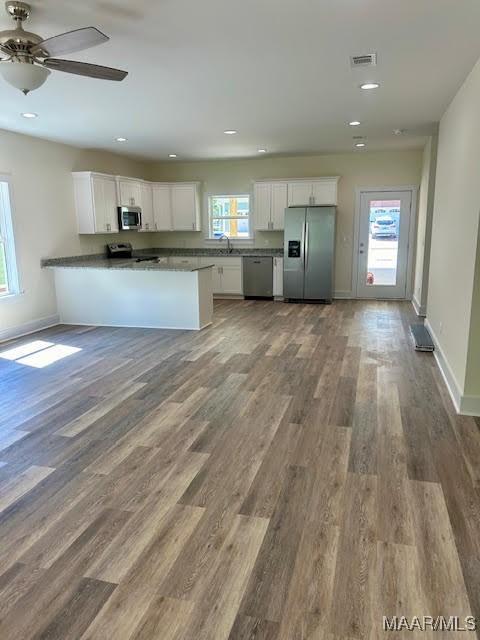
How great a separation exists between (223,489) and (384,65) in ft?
11.1

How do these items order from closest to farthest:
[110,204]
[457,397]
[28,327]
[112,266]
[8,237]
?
[457,397]
[8,237]
[28,327]
[112,266]
[110,204]

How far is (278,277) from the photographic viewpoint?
840 cm

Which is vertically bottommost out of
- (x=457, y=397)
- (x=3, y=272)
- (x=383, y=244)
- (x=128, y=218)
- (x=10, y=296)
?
(x=457, y=397)

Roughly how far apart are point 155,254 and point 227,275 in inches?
69.5

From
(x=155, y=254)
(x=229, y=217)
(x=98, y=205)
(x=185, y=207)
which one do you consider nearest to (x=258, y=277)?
(x=229, y=217)

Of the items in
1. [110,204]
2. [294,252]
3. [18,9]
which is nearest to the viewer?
[18,9]

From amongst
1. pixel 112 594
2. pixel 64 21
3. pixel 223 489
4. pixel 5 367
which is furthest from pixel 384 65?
pixel 5 367

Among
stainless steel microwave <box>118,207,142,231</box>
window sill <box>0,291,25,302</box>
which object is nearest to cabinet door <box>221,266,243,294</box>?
stainless steel microwave <box>118,207,142,231</box>

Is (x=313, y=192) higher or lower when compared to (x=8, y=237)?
higher

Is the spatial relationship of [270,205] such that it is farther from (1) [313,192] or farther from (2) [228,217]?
(2) [228,217]

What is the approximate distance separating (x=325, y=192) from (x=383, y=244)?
1456 mm

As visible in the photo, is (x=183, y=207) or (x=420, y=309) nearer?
(x=420, y=309)

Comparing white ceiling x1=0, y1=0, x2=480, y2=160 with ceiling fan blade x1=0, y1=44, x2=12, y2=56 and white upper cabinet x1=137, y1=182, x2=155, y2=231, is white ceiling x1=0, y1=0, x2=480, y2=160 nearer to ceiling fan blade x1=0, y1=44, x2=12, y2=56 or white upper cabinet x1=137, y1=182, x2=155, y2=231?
Answer: ceiling fan blade x1=0, y1=44, x2=12, y2=56

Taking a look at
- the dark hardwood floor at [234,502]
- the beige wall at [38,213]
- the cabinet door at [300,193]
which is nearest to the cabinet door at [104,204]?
the beige wall at [38,213]
